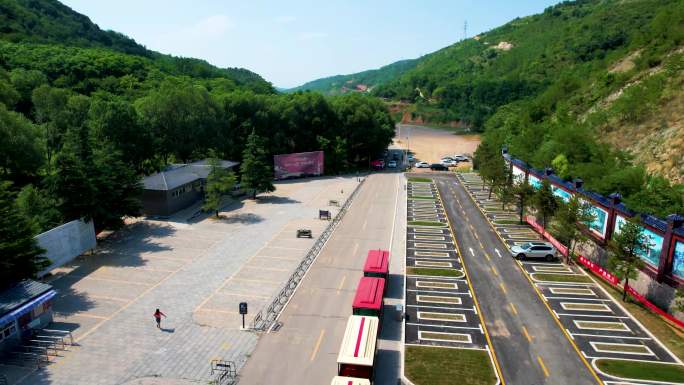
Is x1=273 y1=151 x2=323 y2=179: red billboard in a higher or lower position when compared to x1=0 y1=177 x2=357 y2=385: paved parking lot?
higher

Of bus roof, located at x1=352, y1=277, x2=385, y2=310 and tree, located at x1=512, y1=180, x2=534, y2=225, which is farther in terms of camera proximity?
tree, located at x1=512, y1=180, x2=534, y2=225

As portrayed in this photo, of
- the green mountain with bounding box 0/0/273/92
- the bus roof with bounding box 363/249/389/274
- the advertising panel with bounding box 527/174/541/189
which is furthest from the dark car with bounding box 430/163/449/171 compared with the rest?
the green mountain with bounding box 0/0/273/92

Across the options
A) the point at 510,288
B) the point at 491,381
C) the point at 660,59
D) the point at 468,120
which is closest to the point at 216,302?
the point at 491,381

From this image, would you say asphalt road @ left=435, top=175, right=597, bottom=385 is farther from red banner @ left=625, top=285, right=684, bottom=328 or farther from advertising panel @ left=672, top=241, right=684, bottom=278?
advertising panel @ left=672, top=241, right=684, bottom=278

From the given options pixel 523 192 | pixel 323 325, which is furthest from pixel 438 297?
pixel 523 192

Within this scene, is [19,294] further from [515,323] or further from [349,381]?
[515,323]

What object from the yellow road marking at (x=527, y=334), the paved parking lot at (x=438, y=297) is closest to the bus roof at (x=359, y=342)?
the paved parking lot at (x=438, y=297)

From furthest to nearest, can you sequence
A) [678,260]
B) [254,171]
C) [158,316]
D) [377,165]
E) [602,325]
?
1. [377,165]
2. [254,171]
3. [678,260]
4. [602,325]
5. [158,316]

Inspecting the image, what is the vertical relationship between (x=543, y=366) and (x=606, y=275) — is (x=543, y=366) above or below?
below
